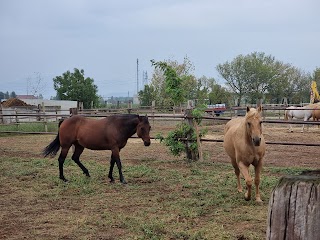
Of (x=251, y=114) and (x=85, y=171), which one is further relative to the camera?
(x=85, y=171)

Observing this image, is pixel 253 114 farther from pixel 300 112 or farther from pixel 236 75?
pixel 236 75

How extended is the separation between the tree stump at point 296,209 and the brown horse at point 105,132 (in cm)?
566

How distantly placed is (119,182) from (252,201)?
8.37ft

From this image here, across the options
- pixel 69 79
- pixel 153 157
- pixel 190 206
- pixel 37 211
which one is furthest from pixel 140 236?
pixel 69 79

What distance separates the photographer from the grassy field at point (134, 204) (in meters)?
3.86

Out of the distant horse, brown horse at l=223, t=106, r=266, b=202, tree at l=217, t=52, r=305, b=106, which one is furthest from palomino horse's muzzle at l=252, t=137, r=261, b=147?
tree at l=217, t=52, r=305, b=106

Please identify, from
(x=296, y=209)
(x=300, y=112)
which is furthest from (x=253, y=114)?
(x=300, y=112)

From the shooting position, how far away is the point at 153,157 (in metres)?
9.46

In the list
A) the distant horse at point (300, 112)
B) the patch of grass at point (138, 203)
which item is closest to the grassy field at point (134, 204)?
the patch of grass at point (138, 203)

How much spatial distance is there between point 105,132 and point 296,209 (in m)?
6.01

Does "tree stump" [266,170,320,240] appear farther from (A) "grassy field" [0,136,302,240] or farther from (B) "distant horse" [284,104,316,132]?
(B) "distant horse" [284,104,316,132]

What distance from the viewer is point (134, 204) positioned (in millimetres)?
5023

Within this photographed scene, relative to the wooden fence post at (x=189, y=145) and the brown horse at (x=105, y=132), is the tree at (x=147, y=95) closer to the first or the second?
the wooden fence post at (x=189, y=145)

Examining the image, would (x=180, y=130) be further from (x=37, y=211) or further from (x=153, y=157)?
(x=37, y=211)
